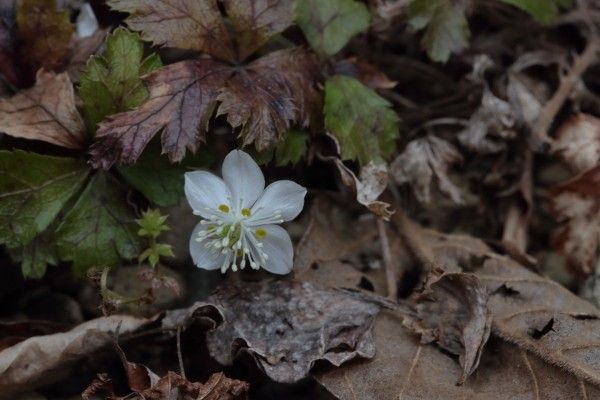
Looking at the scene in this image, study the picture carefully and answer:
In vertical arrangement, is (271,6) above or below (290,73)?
above

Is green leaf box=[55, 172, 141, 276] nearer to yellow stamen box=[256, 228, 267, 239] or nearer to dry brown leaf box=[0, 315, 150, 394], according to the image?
dry brown leaf box=[0, 315, 150, 394]

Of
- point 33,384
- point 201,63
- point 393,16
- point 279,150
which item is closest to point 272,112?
point 279,150

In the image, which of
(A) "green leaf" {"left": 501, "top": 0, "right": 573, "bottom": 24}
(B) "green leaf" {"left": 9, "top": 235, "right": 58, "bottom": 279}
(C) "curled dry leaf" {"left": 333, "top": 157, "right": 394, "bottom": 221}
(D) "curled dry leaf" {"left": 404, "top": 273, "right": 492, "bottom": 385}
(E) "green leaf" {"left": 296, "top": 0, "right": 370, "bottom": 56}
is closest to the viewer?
(D) "curled dry leaf" {"left": 404, "top": 273, "right": 492, "bottom": 385}

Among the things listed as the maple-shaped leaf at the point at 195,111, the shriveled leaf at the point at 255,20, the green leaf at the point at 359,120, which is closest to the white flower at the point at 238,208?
the maple-shaped leaf at the point at 195,111

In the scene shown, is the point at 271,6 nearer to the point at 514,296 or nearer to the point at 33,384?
the point at 514,296

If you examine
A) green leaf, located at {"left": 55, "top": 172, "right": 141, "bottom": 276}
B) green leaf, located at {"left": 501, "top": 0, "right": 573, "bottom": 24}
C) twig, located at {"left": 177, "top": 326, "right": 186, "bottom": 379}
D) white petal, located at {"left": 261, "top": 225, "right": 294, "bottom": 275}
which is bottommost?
twig, located at {"left": 177, "top": 326, "right": 186, "bottom": 379}

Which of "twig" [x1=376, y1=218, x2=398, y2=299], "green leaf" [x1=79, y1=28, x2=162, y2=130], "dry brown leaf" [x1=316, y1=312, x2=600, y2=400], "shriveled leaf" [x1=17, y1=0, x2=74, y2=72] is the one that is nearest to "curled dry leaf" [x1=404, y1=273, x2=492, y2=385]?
"dry brown leaf" [x1=316, y1=312, x2=600, y2=400]

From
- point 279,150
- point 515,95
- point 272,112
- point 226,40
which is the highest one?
point 226,40

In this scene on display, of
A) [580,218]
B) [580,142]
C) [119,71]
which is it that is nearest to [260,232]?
[119,71]
